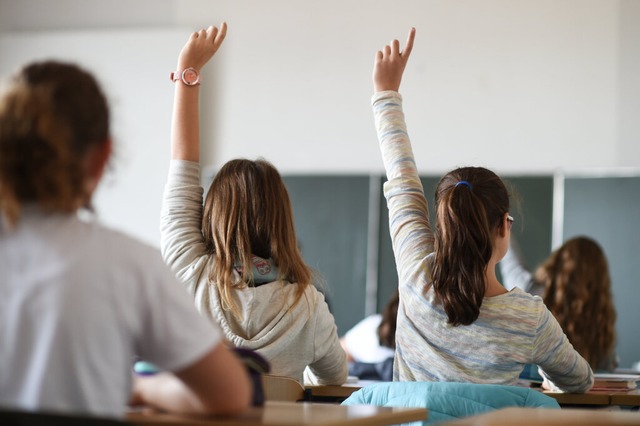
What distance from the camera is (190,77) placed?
2.85 metres

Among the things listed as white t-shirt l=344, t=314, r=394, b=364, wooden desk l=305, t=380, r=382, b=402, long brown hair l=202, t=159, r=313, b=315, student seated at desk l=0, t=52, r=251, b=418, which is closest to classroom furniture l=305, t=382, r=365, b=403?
wooden desk l=305, t=380, r=382, b=402

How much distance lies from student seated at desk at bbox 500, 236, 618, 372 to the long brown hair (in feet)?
5.57

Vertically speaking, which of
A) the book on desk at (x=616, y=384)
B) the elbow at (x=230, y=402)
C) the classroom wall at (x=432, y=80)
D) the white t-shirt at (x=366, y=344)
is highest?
the classroom wall at (x=432, y=80)

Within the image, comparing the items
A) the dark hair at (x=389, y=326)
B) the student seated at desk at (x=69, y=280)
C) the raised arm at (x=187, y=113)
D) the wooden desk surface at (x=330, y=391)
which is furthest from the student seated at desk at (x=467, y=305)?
the dark hair at (x=389, y=326)

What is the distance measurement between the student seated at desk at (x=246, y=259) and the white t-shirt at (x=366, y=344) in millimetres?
1980

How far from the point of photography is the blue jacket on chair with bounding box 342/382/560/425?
80.6 inches

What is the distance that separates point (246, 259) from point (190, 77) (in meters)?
0.59

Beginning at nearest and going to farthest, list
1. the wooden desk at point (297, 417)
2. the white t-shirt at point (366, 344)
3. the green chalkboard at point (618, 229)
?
the wooden desk at point (297, 417) → the white t-shirt at point (366, 344) → the green chalkboard at point (618, 229)

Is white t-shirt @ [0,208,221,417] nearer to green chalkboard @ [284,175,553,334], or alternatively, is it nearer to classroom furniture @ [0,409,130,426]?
classroom furniture @ [0,409,130,426]

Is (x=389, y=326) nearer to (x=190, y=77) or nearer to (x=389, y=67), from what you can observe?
(x=389, y=67)

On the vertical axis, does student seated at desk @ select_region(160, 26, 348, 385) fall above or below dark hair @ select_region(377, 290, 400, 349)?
above

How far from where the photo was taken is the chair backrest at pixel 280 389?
2189mm

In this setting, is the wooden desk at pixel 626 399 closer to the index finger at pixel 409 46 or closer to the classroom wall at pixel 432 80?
the index finger at pixel 409 46

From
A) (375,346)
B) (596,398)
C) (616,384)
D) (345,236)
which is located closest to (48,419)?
(596,398)
